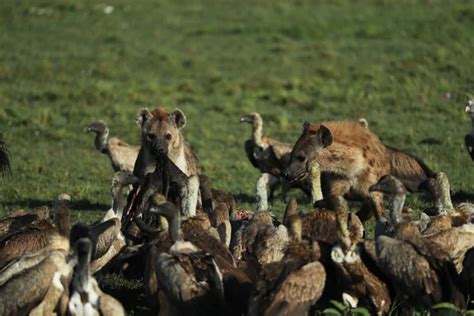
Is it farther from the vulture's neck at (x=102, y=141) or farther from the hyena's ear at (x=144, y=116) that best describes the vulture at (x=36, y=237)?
the vulture's neck at (x=102, y=141)

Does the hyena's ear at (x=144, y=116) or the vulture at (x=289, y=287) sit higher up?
the vulture at (x=289, y=287)

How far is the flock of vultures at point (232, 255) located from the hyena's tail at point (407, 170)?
1158 mm

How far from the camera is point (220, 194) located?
982 centimetres

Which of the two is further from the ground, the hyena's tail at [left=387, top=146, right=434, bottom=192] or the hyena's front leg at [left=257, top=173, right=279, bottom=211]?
the hyena's tail at [left=387, top=146, right=434, bottom=192]

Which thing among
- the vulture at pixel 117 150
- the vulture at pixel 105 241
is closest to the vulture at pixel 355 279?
the vulture at pixel 105 241

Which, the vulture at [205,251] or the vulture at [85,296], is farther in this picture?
the vulture at [205,251]

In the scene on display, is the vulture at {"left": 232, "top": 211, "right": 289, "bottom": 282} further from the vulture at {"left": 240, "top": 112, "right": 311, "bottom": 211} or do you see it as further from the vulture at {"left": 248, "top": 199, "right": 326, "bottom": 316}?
the vulture at {"left": 240, "top": 112, "right": 311, "bottom": 211}

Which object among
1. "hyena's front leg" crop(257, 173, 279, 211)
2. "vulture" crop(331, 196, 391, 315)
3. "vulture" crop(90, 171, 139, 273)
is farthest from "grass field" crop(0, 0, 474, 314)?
"vulture" crop(331, 196, 391, 315)

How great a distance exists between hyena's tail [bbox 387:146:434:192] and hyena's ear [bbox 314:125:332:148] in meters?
0.70

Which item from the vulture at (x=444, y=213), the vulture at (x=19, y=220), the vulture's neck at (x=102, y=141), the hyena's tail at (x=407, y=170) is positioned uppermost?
the vulture at (x=444, y=213)

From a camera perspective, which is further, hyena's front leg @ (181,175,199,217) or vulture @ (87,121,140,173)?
vulture @ (87,121,140,173)

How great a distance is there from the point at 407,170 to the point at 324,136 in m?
0.92

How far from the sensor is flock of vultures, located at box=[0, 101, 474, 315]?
675 cm

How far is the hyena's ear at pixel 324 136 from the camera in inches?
408
